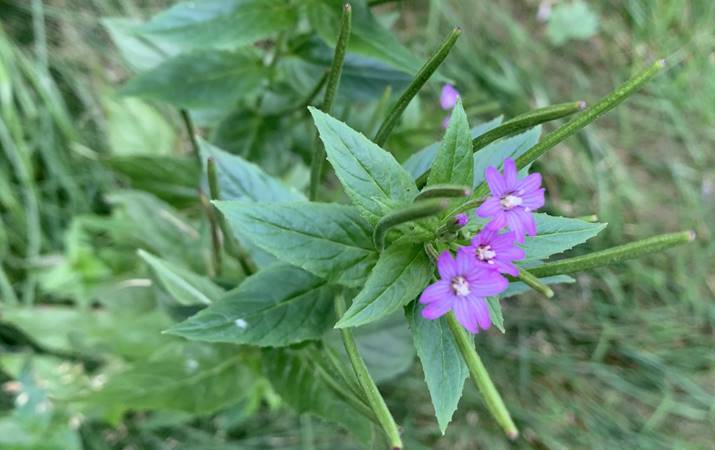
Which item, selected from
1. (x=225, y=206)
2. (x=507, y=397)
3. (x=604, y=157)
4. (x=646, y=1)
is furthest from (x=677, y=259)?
(x=225, y=206)

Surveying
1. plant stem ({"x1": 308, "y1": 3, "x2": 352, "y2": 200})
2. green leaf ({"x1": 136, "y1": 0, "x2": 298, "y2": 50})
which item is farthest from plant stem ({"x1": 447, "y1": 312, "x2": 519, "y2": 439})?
green leaf ({"x1": 136, "y1": 0, "x2": 298, "y2": 50})

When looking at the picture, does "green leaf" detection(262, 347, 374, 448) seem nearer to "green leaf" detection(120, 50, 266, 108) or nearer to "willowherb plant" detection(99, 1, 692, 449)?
"willowherb plant" detection(99, 1, 692, 449)

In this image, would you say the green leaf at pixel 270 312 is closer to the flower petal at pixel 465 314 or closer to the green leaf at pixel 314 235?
the green leaf at pixel 314 235

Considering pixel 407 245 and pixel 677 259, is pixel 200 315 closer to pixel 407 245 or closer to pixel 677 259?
pixel 407 245

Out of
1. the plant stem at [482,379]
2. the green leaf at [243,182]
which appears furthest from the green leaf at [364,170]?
the green leaf at [243,182]

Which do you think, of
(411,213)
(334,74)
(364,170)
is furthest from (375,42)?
(411,213)

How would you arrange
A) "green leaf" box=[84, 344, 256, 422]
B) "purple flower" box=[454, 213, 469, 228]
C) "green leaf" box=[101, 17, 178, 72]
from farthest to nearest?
1. "green leaf" box=[101, 17, 178, 72]
2. "green leaf" box=[84, 344, 256, 422]
3. "purple flower" box=[454, 213, 469, 228]

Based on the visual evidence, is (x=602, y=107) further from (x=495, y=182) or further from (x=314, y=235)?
(x=314, y=235)
